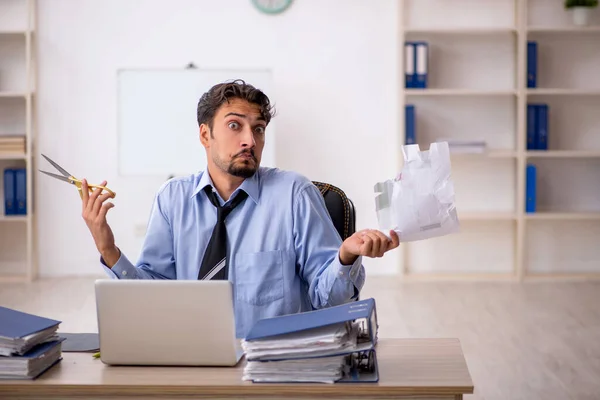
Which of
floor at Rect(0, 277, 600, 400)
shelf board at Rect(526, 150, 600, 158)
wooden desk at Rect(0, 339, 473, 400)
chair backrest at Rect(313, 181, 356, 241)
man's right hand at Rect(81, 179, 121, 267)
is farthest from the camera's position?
shelf board at Rect(526, 150, 600, 158)

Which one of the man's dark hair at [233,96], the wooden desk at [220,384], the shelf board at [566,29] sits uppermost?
the shelf board at [566,29]

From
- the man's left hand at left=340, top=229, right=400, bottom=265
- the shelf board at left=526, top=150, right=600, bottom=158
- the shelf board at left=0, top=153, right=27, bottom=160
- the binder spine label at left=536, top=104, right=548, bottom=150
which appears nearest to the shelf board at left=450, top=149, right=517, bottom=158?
the shelf board at left=526, top=150, right=600, bottom=158

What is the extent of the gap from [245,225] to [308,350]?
0.70 meters

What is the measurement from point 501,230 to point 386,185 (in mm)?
4412

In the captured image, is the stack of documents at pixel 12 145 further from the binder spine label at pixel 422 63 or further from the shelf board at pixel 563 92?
the shelf board at pixel 563 92

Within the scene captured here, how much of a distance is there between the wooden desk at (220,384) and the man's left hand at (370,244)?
9.0 inches

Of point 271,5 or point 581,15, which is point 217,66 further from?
point 581,15

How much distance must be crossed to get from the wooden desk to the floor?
162 cm

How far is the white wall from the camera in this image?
5645mm

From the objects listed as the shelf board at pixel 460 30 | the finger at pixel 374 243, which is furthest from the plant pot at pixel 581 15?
the finger at pixel 374 243

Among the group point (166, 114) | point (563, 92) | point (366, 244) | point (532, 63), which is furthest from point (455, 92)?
point (366, 244)

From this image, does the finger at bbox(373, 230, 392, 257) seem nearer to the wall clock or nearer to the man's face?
the man's face

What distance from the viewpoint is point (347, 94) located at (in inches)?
225

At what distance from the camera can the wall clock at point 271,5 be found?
5613 millimetres
